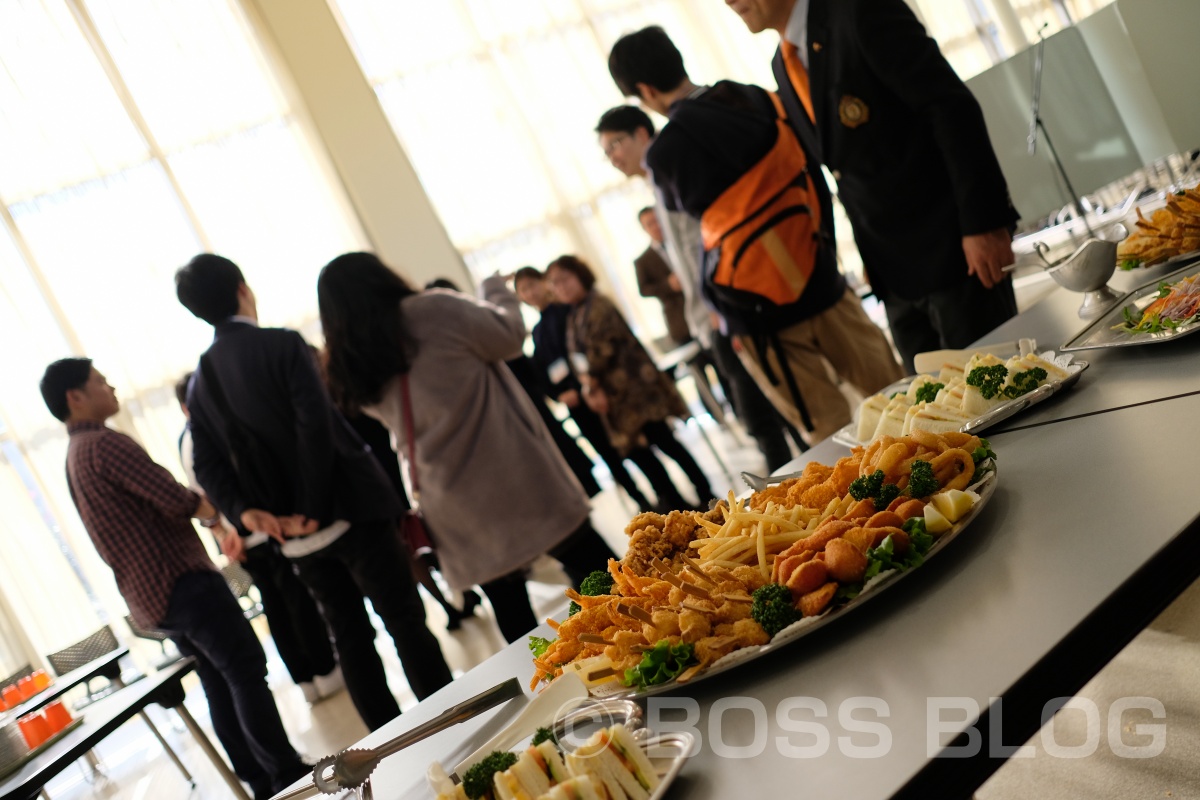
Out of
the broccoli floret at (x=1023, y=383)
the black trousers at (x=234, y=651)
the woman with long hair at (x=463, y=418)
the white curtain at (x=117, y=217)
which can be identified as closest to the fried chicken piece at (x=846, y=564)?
the broccoli floret at (x=1023, y=383)

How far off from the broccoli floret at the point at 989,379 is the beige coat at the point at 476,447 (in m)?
1.65

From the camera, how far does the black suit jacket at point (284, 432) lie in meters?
2.69

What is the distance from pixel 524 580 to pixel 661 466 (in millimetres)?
1829

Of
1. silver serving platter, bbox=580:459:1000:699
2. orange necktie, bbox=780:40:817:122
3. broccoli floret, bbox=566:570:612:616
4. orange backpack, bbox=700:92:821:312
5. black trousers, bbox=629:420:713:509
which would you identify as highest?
orange necktie, bbox=780:40:817:122

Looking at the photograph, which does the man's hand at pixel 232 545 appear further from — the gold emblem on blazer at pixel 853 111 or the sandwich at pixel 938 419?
the sandwich at pixel 938 419

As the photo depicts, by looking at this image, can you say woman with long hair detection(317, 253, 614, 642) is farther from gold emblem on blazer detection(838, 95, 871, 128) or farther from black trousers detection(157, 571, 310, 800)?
gold emblem on blazer detection(838, 95, 871, 128)

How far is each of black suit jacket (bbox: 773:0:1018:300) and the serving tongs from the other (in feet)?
4.18

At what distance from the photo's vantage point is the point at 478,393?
9.15 feet

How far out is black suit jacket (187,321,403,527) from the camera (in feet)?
8.81

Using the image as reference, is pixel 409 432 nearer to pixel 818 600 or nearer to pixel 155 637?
pixel 818 600

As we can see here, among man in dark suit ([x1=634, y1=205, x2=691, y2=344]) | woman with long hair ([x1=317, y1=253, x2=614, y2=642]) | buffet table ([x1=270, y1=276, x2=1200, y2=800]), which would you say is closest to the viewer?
buffet table ([x1=270, y1=276, x2=1200, y2=800])

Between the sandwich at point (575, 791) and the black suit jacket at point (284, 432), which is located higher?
the black suit jacket at point (284, 432)

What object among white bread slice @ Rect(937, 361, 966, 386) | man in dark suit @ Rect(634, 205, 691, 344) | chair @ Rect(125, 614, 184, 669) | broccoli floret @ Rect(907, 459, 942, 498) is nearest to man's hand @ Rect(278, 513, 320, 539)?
white bread slice @ Rect(937, 361, 966, 386)

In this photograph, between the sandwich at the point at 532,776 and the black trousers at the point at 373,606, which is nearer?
the sandwich at the point at 532,776
